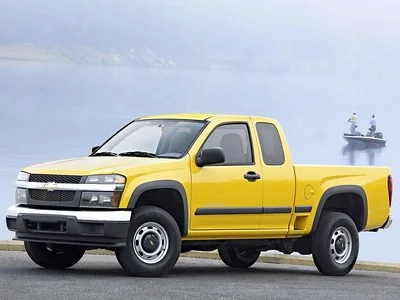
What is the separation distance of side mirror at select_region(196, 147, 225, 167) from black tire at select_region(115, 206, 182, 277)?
757mm

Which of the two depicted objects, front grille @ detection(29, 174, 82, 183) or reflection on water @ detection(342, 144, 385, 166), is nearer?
front grille @ detection(29, 174, 82, 183)

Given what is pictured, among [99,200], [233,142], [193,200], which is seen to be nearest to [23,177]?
[99,200]

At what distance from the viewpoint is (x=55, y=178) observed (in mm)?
15727

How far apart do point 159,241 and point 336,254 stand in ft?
9.55

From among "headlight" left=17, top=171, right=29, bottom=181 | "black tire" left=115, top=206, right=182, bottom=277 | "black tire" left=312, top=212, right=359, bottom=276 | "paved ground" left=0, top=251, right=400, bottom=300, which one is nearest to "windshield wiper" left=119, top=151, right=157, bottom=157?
"black tire" left=115, top=206, right=182, bottom=277

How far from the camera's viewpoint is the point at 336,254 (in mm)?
17859

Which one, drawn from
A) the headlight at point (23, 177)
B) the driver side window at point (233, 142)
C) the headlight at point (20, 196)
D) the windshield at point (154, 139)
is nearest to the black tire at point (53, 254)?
the headlight at point (20, 196)

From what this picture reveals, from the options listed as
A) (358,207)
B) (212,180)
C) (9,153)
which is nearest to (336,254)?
(358,207)

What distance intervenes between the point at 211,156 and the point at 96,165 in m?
1.25

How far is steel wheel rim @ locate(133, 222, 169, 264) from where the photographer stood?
15680mm

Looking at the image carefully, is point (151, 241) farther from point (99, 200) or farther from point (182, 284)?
point (182, 284)

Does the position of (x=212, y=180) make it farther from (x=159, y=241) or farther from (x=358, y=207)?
(x=358, y=207)

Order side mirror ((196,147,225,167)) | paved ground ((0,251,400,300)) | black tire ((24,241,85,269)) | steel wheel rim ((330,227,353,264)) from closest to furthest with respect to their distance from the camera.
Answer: paved ground ((0,251,400,300))
side mirror ((196,147,225,167))
black tire ((24,241,85,269))
steel wheel rim ((330,227,353,264))

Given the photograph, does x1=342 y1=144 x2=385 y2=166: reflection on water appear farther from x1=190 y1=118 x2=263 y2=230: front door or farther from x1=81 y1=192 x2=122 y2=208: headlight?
x1=81 y1=192 x2=122 y2=208: headlight
